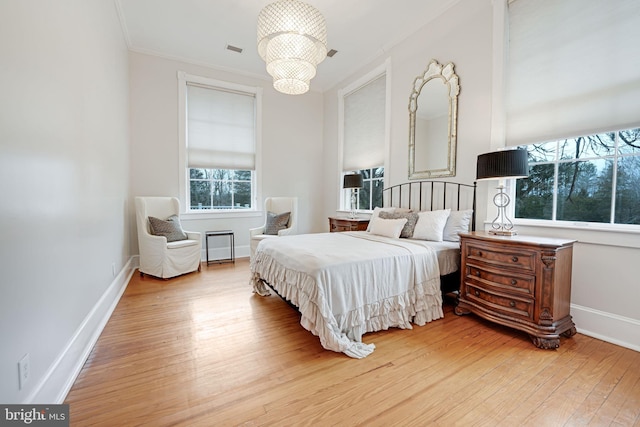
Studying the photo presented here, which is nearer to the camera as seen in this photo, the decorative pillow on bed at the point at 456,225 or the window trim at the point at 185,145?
the decorative pillow on bed at the point at 456,225

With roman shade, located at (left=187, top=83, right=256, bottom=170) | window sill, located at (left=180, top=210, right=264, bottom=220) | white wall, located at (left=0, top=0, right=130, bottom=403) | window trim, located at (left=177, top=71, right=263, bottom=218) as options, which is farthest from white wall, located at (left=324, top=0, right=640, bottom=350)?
white wall, located at (left=0, top=0, right=130, bottom=403)

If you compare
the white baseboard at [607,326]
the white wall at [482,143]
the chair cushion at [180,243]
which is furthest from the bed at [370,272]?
the chair cushion at [180,243]

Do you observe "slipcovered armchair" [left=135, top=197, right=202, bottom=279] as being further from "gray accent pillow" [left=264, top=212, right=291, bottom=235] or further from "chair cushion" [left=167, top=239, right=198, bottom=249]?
"gray accent pillow" [left=264, top=212, right=291, bottom=235]

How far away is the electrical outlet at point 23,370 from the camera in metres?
1.13

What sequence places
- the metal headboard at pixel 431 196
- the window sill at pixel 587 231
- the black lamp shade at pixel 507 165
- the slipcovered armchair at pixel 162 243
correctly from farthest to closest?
the slipcovered armchair at pixel 162 243, the metal headboard at pixel 431 196, the black lamp shade at pixel 507 165, the window sill at pixel 587 231

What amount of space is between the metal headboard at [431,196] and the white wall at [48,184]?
3.47 meters

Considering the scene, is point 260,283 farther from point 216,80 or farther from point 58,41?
point 216,80

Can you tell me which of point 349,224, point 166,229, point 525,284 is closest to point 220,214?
point 166,229

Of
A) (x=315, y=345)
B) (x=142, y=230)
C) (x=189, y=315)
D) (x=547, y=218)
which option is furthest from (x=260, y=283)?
(x=547, y=218)

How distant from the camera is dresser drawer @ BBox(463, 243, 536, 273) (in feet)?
6.84

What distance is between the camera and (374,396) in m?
1.50

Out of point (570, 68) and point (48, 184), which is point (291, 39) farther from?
point (570, 68)

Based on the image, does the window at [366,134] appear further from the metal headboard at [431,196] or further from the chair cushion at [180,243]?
the chair cushion at [180,243]

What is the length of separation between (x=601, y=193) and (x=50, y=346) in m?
3.90
